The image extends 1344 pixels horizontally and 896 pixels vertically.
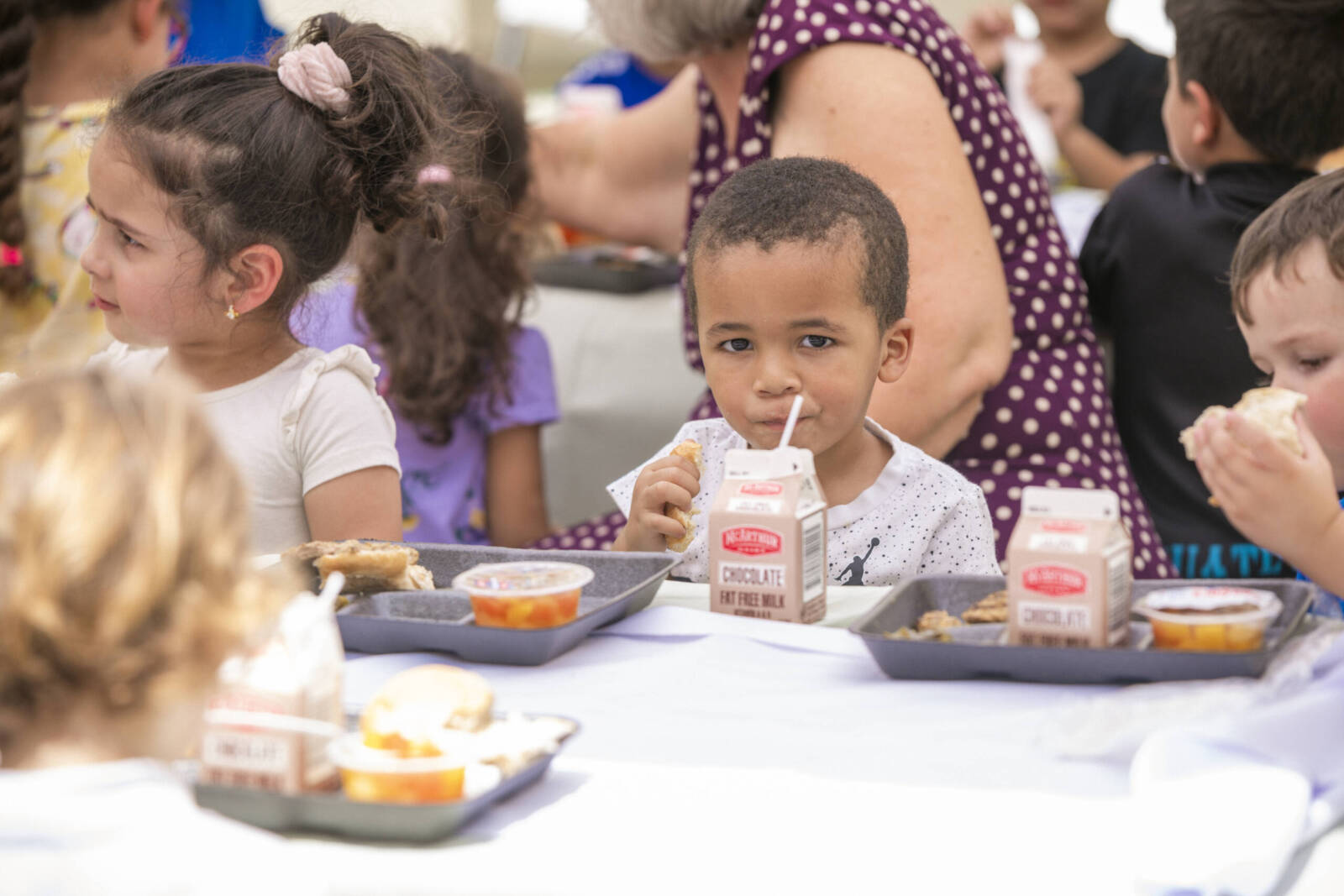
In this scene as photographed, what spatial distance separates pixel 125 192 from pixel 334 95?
30 cm

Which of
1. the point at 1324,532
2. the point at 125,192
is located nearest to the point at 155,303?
the point at 125,192

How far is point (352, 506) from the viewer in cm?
184

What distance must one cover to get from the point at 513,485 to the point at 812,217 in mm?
1378

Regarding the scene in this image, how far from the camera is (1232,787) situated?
2.83 feet

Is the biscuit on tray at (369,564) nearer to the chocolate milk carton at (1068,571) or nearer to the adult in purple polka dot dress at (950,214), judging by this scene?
the chocolate milk carton at (1068,571)

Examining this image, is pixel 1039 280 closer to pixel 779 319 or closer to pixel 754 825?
pixel 779 319

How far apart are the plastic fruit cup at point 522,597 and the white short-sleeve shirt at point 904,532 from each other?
0.38m

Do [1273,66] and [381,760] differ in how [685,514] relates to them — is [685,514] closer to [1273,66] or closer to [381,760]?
[381,760]

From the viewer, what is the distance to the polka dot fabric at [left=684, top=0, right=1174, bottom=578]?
6.77 feet

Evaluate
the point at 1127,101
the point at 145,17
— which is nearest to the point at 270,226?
the point at 145,17

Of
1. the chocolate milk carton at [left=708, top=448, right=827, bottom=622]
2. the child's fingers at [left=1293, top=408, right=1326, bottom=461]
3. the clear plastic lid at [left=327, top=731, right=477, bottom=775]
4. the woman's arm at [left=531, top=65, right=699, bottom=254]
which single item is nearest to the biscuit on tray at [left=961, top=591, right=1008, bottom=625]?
the chocolate milk carton at [left=708, top=448, right=827, bottom=622]

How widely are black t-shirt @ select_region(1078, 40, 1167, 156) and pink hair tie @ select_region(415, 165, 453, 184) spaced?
8.94 ft

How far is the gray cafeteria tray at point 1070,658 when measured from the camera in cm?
107

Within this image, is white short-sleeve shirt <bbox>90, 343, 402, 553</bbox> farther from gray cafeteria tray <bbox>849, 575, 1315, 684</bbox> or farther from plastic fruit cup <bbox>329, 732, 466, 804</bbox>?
plastic fruit cup <bbox>329, 732, 466, 804</bbox>
